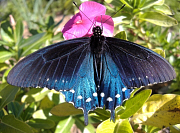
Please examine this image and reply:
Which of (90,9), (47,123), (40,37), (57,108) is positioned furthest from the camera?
(40,37)

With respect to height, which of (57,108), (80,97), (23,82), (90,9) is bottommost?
(57,108)

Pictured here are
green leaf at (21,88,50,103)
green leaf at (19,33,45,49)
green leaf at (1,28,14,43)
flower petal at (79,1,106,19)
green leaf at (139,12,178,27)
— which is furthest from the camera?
green leaf at (1,28,14,43)

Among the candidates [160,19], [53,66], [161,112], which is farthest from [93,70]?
[160,19]

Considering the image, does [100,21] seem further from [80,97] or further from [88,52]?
[80,97]

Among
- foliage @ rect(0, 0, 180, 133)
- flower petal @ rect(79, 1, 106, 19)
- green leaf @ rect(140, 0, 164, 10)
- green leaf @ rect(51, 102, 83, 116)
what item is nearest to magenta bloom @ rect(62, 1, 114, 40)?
flower petal @ rect(79, 1, 106, 19)

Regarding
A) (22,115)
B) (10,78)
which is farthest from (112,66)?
(22,115)

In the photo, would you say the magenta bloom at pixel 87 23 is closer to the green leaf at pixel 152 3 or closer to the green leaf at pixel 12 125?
the green leaf at pixel 152 3

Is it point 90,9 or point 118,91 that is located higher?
point 90,9

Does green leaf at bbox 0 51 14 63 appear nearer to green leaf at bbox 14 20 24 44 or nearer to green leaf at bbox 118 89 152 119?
green leaf at bbox 14 20 24 44
